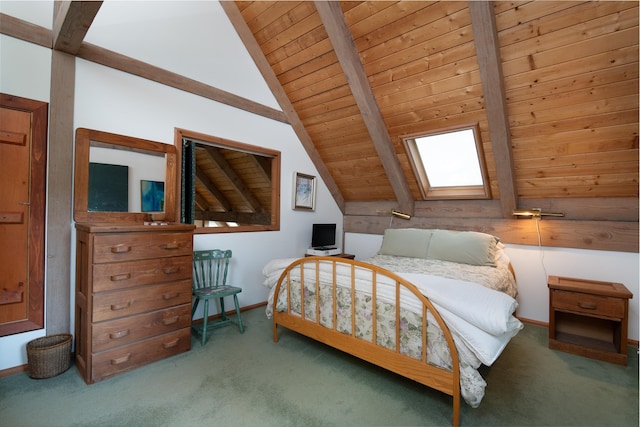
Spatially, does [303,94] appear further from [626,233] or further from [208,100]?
[626,233]

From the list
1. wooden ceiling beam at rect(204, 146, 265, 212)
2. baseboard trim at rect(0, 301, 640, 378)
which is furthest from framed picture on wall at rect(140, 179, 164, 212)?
wooden ceiling beam at rect(204, 146, 265, 212)

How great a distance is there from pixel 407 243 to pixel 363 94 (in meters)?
1.66

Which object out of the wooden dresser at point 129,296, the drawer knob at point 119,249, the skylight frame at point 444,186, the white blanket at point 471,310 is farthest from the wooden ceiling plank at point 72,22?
the skylight frame at point 444,186

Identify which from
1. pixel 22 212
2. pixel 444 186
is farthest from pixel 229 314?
pixel 444 186

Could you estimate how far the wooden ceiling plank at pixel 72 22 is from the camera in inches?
66.4

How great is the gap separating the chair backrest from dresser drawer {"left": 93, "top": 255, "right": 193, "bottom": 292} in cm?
47

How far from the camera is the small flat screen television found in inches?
158

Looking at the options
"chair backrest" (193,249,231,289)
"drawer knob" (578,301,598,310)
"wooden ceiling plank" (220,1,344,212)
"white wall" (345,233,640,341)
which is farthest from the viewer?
"wooden ceiling plank" (220,1,344,212)

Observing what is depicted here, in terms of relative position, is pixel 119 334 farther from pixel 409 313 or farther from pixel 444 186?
pixel 444 186

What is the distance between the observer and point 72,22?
5.92ft

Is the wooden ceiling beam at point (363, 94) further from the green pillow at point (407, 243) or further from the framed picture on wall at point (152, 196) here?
the framed picture on wall at point (152, 196)

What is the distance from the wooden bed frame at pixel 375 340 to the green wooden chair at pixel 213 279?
19.6 inches

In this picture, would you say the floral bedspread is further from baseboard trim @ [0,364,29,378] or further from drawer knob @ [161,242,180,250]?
baseboard trim @ [0,364,29,378]

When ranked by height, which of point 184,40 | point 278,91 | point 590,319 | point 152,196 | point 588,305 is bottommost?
point 590,319
